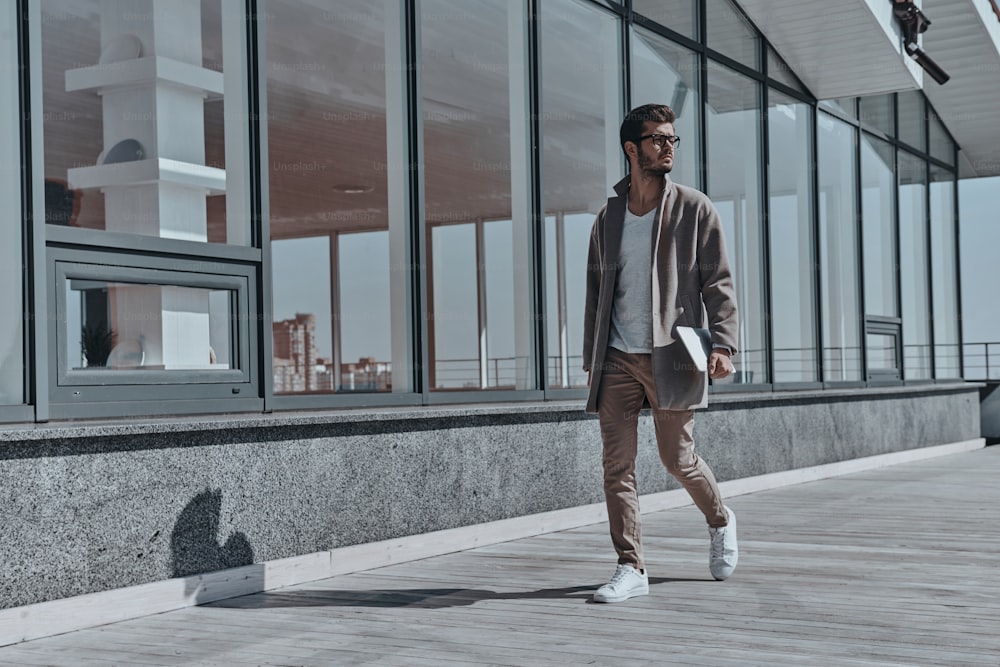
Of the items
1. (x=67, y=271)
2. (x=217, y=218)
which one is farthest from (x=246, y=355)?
(x=67, y=271)

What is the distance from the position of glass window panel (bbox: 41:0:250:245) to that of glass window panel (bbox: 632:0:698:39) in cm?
332

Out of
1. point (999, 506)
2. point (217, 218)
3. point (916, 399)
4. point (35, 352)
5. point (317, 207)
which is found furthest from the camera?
point (317, 207)

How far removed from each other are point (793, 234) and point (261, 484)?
6475mm

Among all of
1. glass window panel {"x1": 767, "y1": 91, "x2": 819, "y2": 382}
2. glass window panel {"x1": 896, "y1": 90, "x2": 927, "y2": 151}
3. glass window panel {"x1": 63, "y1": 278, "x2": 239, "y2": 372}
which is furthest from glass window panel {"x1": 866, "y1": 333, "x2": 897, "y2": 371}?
glass window panel {"x1": 63, "y1": 278, "x2": 239, "y2": 372}

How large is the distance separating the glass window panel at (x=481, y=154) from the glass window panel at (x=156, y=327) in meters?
2.08

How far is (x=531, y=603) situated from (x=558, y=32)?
4.02 meters

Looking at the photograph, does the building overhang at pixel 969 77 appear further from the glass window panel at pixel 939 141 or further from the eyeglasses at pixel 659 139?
the eyeglasses at pixel 659 139

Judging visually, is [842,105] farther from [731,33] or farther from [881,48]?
[731,33]

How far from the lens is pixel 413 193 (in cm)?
522

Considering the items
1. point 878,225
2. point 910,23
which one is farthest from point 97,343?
point 878,225

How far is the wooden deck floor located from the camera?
3.04m

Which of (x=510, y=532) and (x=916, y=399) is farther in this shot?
(x=916, y=399)

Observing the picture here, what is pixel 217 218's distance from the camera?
4.29 m

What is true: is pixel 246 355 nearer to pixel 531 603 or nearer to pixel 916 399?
pixel 531 603
